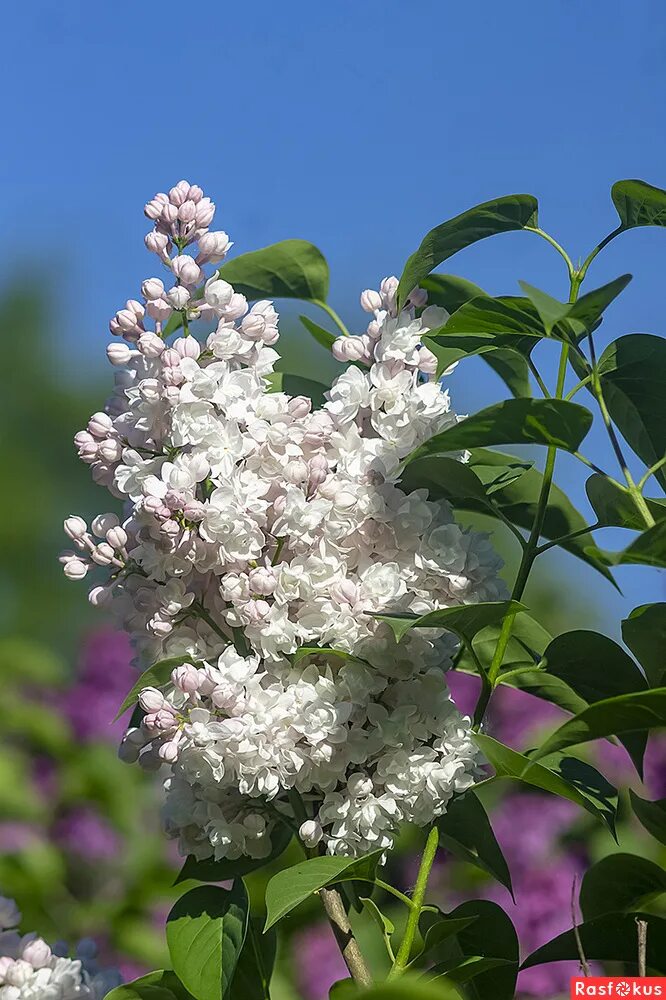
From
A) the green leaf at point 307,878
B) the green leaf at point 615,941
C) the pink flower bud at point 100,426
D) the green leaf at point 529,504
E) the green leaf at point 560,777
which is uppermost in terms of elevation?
the pink flower bud at point 100,426

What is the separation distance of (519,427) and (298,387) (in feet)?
0.50

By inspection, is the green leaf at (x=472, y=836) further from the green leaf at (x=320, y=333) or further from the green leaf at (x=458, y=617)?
the green leaf at (x=320, y=333)

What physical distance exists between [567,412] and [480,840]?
0.69 feet

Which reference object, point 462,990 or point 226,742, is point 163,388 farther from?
point 462,990

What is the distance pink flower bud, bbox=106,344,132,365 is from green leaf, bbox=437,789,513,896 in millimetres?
241

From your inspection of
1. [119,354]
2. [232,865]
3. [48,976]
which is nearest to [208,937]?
[232,865]

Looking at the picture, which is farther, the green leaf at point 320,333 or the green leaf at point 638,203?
the green leaf at point 320,333

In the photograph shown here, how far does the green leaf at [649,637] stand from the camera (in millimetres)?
422

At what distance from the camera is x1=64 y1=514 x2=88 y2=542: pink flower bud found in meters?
0.47

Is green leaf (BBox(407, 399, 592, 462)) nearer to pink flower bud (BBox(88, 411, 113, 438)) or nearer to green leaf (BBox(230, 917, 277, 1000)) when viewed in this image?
pink flower bud (BBox(88, 411, 113, 438))

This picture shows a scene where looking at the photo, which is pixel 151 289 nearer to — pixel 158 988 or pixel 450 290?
pixel 450 290

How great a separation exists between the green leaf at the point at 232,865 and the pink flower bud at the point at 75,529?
0.15 meters

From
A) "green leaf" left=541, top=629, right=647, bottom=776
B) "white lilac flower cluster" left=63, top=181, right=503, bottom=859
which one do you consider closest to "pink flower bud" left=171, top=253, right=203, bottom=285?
"white lilac flower cluster" left=63, top=181, right=503, bottom=859

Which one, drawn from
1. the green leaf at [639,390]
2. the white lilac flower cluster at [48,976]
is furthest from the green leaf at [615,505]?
the white lilac flower cluster at [48,976]
